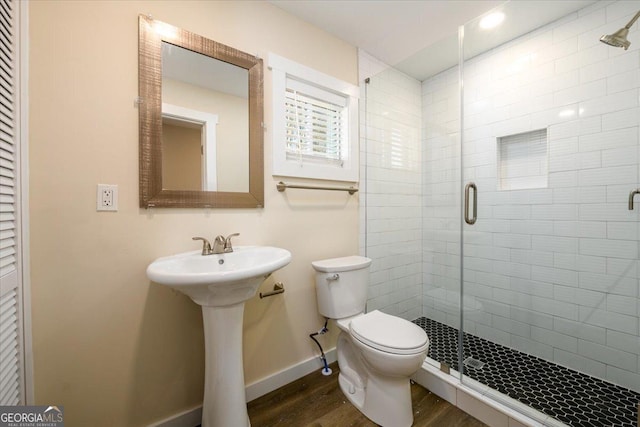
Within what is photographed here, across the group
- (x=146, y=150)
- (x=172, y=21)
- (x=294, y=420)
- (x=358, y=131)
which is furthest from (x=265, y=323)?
(x=172, y=21)

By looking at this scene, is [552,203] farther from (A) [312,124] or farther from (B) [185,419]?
(B) [185,419]

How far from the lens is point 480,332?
1889 millimetres

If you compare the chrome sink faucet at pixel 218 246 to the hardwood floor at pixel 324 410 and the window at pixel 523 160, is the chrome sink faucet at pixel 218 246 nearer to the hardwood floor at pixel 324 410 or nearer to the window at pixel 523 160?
the hardwood floor at pixel 324 410

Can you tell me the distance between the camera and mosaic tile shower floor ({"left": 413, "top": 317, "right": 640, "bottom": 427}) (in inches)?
50.2

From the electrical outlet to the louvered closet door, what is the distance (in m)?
0.23

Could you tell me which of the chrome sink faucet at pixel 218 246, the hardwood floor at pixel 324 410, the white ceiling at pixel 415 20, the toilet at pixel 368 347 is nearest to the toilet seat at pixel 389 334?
the toilet at pixel 368 347

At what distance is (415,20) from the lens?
5.70 feet

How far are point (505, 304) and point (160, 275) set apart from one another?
228cm

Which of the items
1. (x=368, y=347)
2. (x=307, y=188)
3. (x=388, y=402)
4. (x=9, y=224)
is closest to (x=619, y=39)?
(x=307, y=188)

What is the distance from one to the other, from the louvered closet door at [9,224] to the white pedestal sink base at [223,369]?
61 cm

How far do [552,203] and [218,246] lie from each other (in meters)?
2.19

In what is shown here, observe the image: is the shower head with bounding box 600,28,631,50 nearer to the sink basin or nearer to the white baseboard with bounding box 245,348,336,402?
the sink basin

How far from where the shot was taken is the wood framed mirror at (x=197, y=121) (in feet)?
3.92

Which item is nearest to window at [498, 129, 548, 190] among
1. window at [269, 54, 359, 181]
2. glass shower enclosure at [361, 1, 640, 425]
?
glass shower enclosure at [361, 1, 640, 425]
